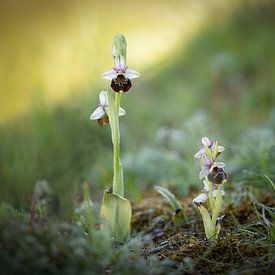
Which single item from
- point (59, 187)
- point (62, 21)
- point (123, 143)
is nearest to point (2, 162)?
point (59, 187)

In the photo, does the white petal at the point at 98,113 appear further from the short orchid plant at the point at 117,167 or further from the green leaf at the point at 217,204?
the green leaf at the point at 217,204

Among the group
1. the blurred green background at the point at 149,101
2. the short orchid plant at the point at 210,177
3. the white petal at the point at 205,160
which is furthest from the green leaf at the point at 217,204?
the blurred green background at the point at 149,101

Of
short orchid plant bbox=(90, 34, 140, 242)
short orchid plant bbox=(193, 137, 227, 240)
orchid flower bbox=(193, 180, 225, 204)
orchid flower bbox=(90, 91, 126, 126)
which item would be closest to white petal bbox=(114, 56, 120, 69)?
short orchid plant bbox=(90, 34, 140, 242)

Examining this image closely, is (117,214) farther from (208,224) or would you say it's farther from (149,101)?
(149,101)

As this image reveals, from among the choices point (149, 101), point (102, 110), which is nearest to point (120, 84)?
point (102, 110)

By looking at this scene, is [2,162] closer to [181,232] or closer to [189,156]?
[189,156]
